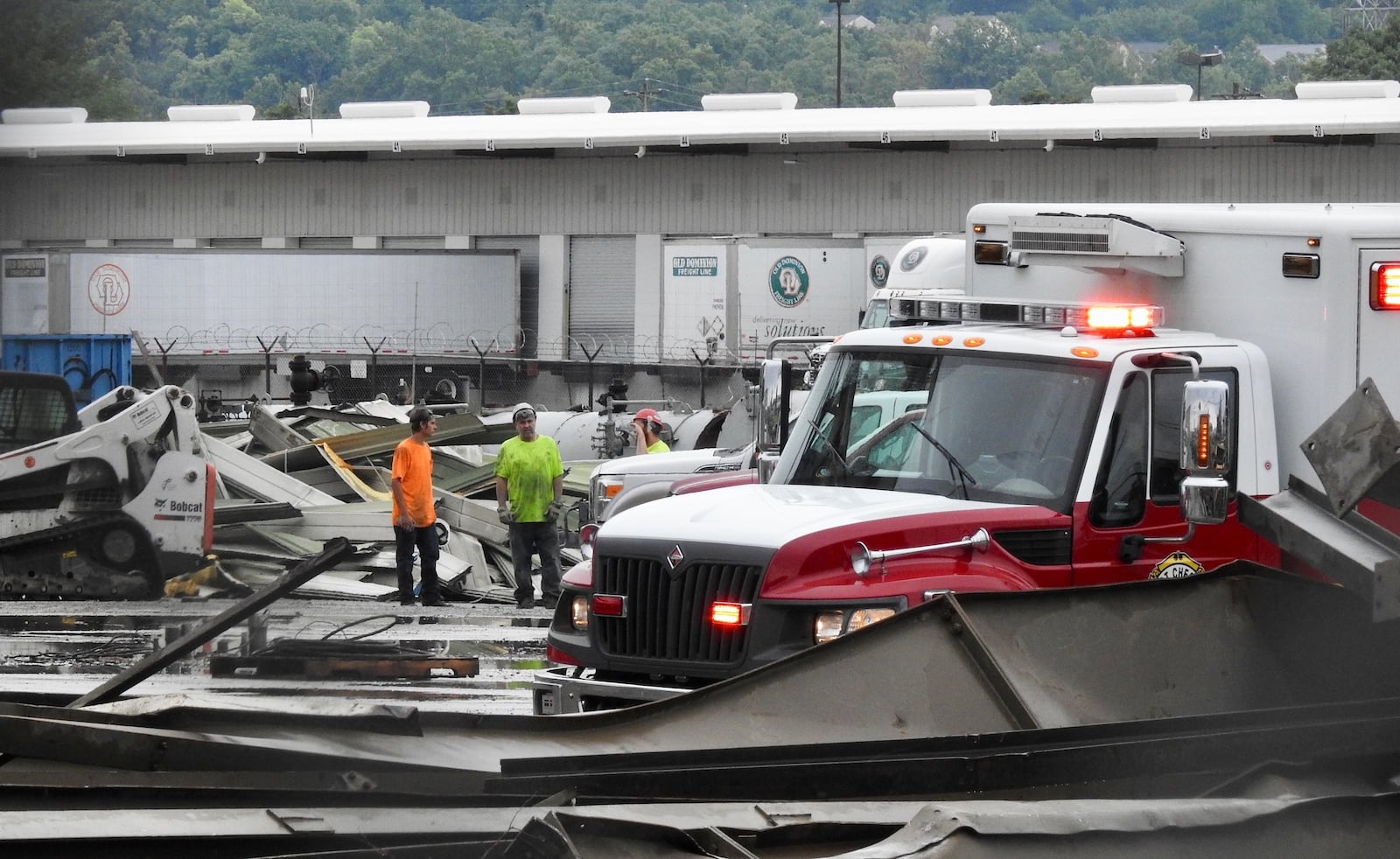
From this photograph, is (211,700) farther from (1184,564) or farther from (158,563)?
(158,563)

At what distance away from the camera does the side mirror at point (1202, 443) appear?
7176mm

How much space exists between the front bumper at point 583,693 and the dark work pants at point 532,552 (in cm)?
804

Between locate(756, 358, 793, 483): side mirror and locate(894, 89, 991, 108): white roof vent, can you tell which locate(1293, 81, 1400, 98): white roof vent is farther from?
locate(756, 358, 793, 483): side mirror

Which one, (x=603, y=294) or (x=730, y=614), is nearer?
(x=730, y=614)

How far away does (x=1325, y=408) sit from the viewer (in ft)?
27.9

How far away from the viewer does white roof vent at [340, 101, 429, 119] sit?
45969 millimetres

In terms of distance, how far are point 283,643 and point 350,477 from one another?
9368mm

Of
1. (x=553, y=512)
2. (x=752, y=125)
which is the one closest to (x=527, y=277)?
(x=752, y=125)

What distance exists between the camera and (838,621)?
7445mm

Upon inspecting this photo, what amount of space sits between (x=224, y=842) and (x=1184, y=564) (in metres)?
5.23

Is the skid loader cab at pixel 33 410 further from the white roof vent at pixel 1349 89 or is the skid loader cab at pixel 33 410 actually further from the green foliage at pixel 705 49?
the green foliage at pixel 705 49

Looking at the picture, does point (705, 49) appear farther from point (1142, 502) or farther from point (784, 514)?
point (784, 514)

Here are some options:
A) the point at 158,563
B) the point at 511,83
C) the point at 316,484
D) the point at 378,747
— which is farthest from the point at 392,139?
the point at 511,83

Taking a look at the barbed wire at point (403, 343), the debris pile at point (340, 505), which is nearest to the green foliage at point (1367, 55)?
the barbed wire at point (403, 343)
